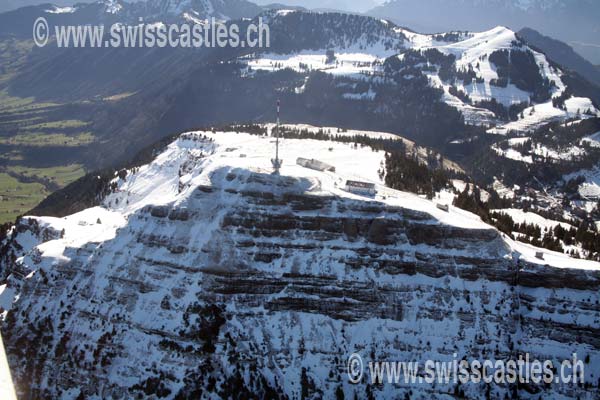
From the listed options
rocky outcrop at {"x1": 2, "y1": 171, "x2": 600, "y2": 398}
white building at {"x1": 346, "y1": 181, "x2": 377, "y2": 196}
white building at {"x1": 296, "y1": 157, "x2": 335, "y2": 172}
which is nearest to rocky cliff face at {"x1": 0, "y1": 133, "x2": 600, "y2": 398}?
rocky outcrop at {"x1": 2, "y1": 171, "x2": 600, "y2": 398}

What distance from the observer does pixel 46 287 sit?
9981 centimetres

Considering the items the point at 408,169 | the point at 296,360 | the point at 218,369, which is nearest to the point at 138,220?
the point at 218,369

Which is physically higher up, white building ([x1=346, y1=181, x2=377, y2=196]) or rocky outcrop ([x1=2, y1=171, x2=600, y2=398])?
white building ([x1=346, y1=181, x2=377, y2=196])

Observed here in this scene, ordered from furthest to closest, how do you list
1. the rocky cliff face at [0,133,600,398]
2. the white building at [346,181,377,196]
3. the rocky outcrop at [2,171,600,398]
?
the white building at [346,181,377,196] < the rocky outcrop at [2,171,600,398] < the rocky cliff face at [0,133,600,398]

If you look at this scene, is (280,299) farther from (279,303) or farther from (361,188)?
(361,188)

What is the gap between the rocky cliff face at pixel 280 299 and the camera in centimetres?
8606

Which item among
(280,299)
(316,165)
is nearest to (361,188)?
(316,165)

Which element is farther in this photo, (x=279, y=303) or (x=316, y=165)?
(x=316, y=165)

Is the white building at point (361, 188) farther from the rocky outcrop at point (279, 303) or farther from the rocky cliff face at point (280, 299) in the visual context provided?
the rocky outcrop at point (279, 303)

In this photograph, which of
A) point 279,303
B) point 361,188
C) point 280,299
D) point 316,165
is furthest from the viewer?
point 316,165

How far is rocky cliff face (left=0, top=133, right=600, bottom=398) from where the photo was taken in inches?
3388

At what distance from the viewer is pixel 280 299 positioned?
92.9 metres

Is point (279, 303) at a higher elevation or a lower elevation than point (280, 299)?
lower

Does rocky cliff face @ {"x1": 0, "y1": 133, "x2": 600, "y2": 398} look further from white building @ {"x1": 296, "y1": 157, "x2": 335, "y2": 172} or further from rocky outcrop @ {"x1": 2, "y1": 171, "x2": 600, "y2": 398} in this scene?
white building @ {"x1": 296, "y1": 157, "x2": 335, "y2": 172}
